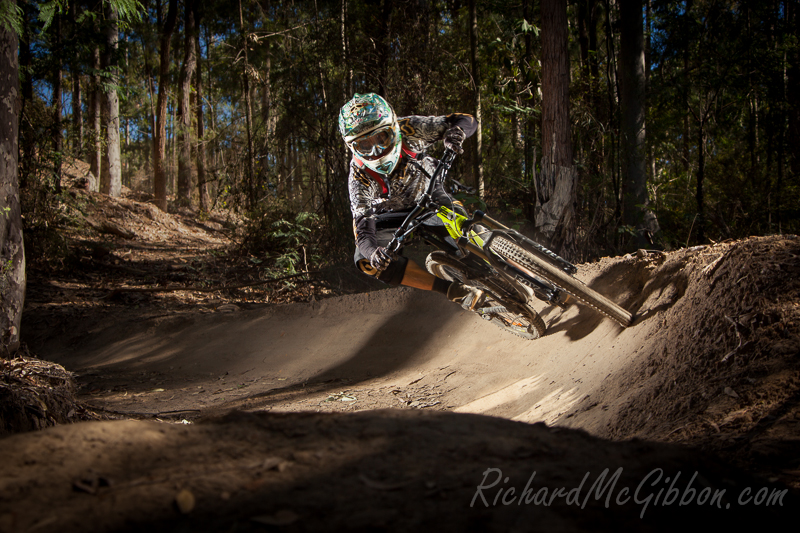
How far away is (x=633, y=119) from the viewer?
432 inches

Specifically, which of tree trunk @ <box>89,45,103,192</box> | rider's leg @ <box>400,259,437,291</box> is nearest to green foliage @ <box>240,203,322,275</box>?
tree trunk @ <box>89,45,103,192</box>

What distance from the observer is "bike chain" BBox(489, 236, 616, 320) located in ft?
14.8

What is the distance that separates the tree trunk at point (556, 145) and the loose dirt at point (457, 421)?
1256 mm

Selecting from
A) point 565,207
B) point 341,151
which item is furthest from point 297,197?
point 565,207

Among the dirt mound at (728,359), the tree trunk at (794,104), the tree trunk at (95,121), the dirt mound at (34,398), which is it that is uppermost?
the tree trunk at (95,121)

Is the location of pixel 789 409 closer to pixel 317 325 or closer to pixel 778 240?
pixel 778 240

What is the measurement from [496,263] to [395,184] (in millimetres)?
1515

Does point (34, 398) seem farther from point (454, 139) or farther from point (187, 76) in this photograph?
point (187, 76)

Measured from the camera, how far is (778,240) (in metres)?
3.84

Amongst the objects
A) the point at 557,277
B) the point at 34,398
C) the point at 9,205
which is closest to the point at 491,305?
the point at 557,277

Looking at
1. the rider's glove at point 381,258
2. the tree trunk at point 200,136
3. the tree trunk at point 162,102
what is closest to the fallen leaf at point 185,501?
the rider's glove at point 381,258

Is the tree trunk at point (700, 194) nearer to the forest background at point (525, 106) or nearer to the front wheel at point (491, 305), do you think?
the forest background at point (525, 106)

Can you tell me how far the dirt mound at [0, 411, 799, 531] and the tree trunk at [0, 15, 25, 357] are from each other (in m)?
5.87

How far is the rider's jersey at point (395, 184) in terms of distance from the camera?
5309 mm
